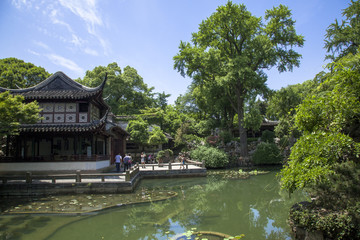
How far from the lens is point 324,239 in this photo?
Result: 4.96m

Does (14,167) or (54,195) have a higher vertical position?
(14,167)

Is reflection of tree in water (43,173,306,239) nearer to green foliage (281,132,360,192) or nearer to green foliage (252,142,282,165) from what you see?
green foliage (281,132,360,192)

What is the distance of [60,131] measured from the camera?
15.4m

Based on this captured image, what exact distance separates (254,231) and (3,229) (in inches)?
285

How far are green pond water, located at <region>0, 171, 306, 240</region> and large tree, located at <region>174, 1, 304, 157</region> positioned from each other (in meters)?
13.0

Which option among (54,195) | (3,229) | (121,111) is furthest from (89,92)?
(121,111)

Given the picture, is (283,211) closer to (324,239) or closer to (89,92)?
(324,239)

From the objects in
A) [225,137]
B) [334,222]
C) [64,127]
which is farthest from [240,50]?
[334,222]

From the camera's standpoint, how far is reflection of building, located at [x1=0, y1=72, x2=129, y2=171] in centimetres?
1545

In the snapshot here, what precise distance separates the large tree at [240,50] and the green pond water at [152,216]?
42.6 feet

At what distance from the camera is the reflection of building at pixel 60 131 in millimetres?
15453

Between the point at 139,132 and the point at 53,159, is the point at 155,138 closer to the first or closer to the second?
the point at 139,132

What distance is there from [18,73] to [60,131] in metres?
17.8

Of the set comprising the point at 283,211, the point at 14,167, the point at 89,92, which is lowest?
the point at 283,211
